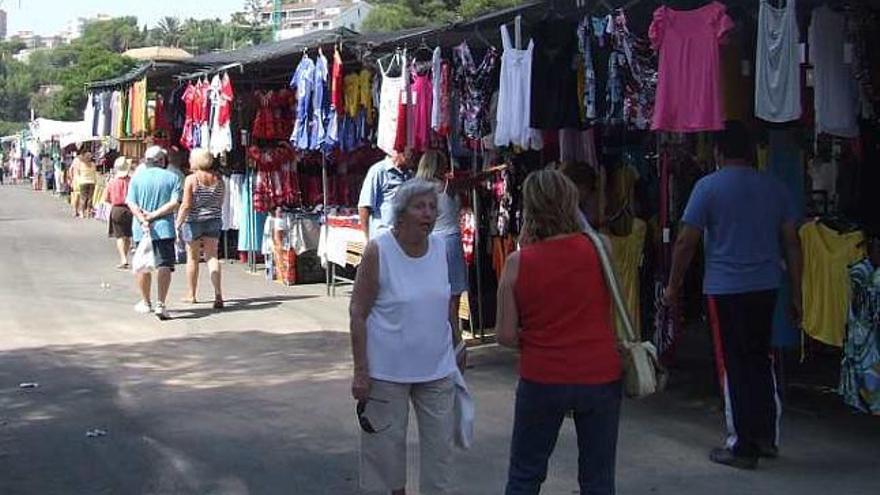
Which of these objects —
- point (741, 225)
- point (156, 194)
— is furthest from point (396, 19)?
point (741, 225)

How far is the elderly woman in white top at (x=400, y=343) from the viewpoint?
4930 mm

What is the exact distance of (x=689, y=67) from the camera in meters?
7.32

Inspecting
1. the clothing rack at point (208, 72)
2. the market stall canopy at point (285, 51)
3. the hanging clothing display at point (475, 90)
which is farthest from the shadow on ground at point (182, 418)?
the clothing rack at point (208, 72)

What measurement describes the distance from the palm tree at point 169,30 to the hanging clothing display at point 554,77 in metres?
117

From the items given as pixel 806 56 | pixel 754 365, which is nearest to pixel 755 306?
pixel 754 365

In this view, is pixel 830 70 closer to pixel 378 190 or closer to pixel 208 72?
pixel 378 190

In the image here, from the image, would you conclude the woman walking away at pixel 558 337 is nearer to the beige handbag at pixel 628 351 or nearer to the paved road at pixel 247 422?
the beige handbag at pixel 628 351

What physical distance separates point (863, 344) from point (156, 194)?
7493 millimetres

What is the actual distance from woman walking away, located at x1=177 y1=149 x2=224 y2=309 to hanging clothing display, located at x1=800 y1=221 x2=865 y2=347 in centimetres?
677

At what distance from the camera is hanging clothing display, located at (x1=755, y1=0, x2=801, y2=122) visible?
6.87 m

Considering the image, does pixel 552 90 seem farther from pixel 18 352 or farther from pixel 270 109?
pixel 270 109

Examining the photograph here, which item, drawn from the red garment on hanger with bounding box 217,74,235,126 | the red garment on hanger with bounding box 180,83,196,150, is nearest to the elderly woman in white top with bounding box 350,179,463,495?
the red garment on hanger with bounding box 217,74,235,126

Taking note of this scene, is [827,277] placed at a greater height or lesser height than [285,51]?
lesser

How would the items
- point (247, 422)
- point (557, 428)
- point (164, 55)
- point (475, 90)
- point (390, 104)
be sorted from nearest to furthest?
point (557, 428) < point (247, 422) < point (475, 90) < point (390, 104) < point (164, 55)
